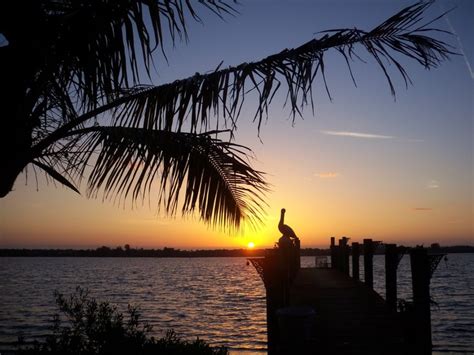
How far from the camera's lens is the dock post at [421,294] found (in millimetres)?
9195

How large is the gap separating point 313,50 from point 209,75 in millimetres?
874

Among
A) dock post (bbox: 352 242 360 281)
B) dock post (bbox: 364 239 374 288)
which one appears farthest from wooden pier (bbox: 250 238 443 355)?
dock post (bbox: 352 242 360 281)

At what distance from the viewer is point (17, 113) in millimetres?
3762

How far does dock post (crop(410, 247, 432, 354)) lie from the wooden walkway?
403 mm

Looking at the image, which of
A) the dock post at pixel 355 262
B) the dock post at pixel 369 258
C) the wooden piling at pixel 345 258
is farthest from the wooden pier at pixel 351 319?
the wooden piling at pixel 345 258

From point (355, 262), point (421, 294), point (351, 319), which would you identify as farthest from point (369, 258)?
point (421, 294)

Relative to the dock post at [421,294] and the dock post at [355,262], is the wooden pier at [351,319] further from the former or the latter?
the dock post at [355,262]

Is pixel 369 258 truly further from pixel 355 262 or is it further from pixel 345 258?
pixel 345 258

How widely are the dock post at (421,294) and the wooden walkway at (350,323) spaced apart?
0.40 meters

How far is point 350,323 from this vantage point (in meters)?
10.3

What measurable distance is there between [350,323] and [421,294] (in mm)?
1571

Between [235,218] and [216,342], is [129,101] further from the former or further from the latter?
[216,342]

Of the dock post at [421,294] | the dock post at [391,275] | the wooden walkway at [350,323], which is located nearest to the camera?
the wooden walkway at [350,323]

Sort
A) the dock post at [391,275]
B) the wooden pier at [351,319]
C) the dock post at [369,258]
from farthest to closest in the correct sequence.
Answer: the dock post at [369,258] → the dock post at [391,275] → the wooden pier at [351,319]
